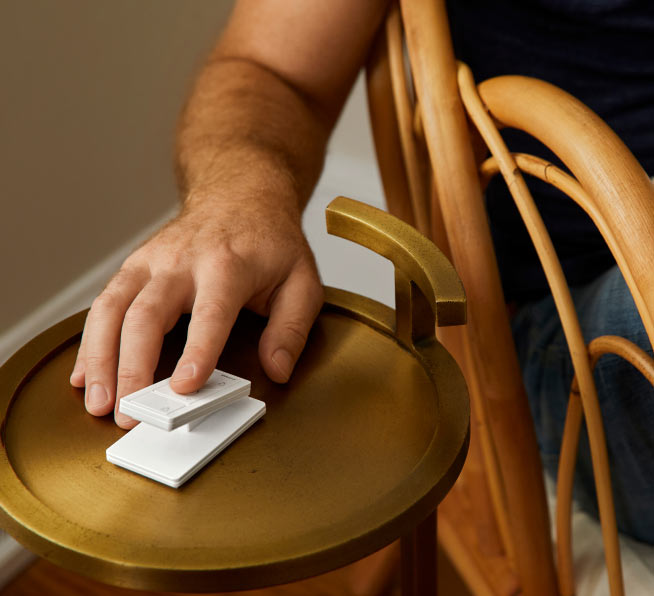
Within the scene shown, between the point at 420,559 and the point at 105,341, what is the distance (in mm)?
244

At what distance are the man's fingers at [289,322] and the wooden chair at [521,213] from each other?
124 millimetres

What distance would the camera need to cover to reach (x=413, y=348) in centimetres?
52

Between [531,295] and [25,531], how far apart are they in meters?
0.53

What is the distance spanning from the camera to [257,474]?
1.38ft

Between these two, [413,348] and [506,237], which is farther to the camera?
[506,237]

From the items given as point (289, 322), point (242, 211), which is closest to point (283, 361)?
point (289, 322)

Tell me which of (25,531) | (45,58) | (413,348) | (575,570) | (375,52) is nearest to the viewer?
(25,531)

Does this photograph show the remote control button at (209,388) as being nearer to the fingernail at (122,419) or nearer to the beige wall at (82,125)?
the fingernail at (122,419)

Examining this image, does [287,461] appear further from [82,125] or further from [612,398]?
[82,125]

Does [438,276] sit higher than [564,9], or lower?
lower

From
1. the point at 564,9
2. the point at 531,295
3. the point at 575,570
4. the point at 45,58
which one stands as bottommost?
the point at 575,570

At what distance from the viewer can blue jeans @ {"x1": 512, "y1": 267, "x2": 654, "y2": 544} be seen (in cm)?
58

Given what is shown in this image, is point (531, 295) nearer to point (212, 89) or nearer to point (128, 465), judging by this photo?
point (212, 89)

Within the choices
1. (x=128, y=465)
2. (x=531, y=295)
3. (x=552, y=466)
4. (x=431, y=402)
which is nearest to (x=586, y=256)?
(x=531, y=295)
